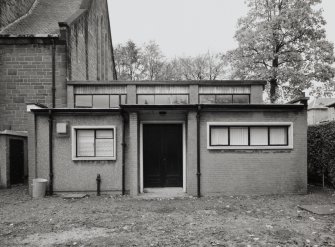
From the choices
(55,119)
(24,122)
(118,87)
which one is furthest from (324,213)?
(24,122)

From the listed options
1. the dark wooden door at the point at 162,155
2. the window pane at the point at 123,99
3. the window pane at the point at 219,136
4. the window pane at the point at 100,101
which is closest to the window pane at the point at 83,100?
the window pane at the point at 100,101

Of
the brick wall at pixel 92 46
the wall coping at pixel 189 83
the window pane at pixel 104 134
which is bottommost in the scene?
the window pane at pixel 104 134

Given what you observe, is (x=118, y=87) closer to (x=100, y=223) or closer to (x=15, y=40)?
(x=15, y=40)

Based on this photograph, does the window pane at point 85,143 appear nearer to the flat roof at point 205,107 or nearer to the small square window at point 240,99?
the flat roof at point 205,107

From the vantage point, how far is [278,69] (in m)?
23.5

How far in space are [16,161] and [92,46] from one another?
11.1 m

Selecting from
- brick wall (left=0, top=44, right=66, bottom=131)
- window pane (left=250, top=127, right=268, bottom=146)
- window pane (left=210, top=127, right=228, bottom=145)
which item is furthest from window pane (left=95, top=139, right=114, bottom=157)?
brick wall (left=0, top=44, right=66, bottom=131)

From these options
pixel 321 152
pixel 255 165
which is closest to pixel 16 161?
pixel 255 165

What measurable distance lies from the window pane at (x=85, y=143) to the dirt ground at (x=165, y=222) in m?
1.91

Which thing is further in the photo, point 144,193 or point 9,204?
point 144,193

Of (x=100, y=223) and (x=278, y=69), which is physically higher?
(x=278, y=69)

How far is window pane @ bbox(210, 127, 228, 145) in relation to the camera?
12.3 m

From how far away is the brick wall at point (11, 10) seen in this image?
1812 cm

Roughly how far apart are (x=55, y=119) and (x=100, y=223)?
578cm
